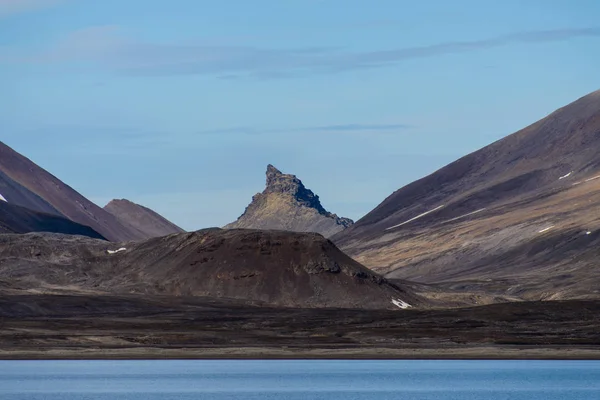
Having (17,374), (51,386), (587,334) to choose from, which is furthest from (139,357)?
(587,334)

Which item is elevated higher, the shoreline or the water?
the shoreline

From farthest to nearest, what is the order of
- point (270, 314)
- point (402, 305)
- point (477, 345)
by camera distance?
point (402, 305) → point (270, 314) → point (477, 345)

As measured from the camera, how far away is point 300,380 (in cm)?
9412

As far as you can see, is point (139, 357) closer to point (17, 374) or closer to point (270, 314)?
point (17, 374)

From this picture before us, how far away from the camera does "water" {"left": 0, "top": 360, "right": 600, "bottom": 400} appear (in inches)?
3273

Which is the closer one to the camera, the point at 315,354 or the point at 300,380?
the point at 300,380

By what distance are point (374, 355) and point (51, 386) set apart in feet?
109

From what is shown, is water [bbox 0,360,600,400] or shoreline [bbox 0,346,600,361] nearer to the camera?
water [bbox 0,360,600,400]

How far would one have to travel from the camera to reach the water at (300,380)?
83125 mm

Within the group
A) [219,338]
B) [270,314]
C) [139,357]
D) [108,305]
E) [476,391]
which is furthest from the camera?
[108,305]

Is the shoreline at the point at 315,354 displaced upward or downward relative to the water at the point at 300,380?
upward

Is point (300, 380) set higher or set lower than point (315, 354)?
lower

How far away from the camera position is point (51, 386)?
292ft

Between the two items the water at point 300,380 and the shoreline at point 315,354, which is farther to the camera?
the shoreline at point 315,354
